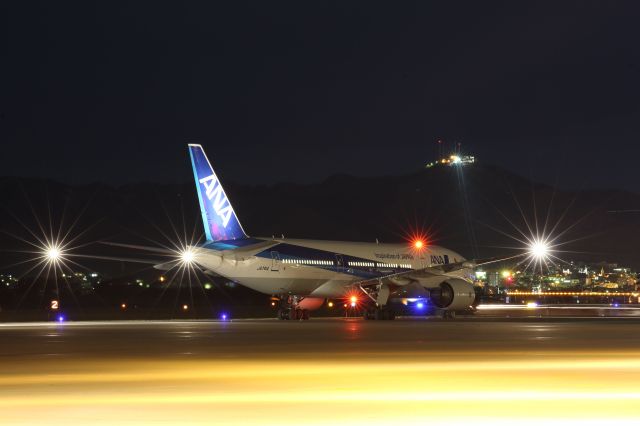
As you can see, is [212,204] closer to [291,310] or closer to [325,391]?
[291,310]

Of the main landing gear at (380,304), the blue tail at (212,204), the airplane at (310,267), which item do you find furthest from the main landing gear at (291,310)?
the blue tail at (212,204)

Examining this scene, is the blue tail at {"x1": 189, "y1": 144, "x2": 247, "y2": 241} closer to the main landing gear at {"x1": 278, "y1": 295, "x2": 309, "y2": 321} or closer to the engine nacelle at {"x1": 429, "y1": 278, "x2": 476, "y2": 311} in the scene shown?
the main landing gear at {"x1": 278, "y1": 295, "x2": 309, "y2": 321}

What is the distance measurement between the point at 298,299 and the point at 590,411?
43796mm

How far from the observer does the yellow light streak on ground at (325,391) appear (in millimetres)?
14789

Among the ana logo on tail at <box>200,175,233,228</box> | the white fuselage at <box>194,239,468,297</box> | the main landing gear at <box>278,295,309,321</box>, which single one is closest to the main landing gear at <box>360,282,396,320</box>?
the white fuselage at <box>194,239,468,297</box>

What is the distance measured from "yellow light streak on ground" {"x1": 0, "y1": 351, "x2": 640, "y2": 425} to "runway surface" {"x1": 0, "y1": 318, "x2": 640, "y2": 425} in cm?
2

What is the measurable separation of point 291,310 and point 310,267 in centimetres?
299

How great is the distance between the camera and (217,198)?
54781mm

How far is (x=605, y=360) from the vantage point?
25.2m

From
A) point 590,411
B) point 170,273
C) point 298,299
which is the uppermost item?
point 170,273

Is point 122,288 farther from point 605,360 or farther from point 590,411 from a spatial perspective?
point 590,411

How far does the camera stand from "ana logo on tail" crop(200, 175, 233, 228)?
2157 inches

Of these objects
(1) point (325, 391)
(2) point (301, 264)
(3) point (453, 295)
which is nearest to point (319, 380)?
(1) point (325, 391)

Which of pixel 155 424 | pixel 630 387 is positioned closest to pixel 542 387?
pixel 630 387
